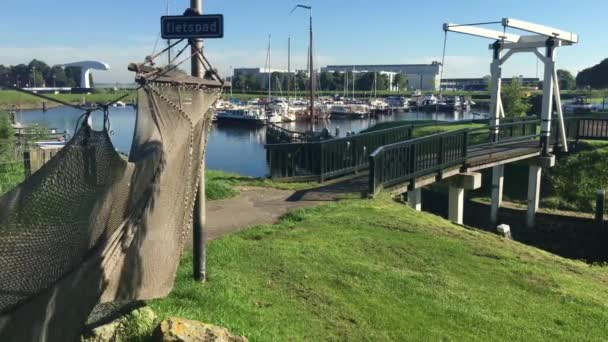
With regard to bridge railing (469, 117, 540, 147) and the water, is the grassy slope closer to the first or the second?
bridge railing (469, 117, 540, 147)

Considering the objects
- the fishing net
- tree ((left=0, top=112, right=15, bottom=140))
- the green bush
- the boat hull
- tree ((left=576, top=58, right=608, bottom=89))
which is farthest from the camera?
tree ((left=576, top=58, right=608, bottom=89))

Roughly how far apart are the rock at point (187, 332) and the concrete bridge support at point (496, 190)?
54.6 ft

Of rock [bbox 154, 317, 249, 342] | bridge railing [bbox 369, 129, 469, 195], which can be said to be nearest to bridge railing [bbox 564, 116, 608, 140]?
bridge railing [bbox 369, 129, 469, 195]

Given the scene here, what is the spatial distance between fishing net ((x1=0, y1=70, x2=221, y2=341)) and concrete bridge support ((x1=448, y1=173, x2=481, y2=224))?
12506mm

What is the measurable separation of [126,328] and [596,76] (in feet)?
473

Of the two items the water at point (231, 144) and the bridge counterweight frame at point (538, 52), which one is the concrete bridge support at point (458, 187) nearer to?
the bridge counterweight frame at point (538, 52)

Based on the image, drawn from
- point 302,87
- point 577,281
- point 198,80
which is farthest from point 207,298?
point 302,87

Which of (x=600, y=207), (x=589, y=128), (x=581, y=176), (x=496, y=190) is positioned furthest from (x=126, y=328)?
(x=589, y=128)

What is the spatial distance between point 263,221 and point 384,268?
308 centimetres

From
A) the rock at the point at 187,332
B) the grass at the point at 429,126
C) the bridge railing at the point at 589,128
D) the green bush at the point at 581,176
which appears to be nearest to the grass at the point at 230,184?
the grass at the point at 429,126

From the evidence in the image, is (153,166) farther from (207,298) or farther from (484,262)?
(484,262)

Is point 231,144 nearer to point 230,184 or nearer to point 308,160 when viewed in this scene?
point 308,160

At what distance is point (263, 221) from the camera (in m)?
10.4

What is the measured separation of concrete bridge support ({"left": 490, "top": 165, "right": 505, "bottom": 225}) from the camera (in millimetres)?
20031
